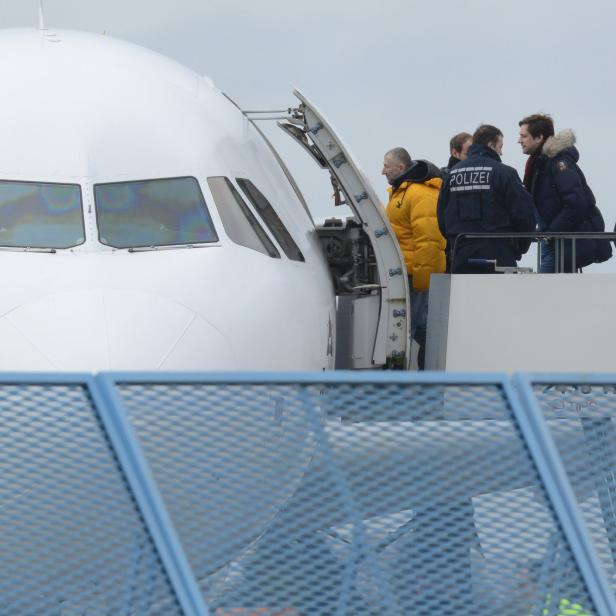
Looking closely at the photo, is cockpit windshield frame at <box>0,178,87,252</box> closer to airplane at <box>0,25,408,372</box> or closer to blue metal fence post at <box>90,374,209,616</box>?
airplane at <box>0,25,408,372</box>

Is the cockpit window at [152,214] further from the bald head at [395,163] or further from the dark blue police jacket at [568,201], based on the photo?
the dark blue police jacket at [568,201]

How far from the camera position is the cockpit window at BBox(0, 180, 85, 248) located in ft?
29.0

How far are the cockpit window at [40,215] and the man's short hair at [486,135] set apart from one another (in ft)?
16.2

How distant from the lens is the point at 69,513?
17.7 ft

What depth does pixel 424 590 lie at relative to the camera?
5.50 metres

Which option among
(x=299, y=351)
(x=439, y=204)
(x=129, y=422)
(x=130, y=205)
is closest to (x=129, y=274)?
(x=130, y=205)

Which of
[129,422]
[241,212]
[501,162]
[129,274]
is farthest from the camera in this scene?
[501,162]

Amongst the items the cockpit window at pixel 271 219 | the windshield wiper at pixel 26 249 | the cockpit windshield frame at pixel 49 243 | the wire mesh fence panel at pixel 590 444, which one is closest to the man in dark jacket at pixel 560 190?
the cockpit window at pixel 271 219

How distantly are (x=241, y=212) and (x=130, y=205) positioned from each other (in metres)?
→ 0.88

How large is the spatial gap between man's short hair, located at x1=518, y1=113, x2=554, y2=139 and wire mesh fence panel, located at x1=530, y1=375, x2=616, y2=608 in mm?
7923

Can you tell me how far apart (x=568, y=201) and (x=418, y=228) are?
147 centimetres

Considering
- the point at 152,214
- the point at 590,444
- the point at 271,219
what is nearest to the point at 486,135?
the point at 271,219

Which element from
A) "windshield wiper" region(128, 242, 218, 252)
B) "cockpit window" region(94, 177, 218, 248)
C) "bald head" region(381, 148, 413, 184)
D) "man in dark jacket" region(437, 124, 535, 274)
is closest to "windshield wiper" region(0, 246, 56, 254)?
"cockpit window" region(94, 177, 218, 248)

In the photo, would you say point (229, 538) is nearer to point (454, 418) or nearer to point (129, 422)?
point (129, 422)
